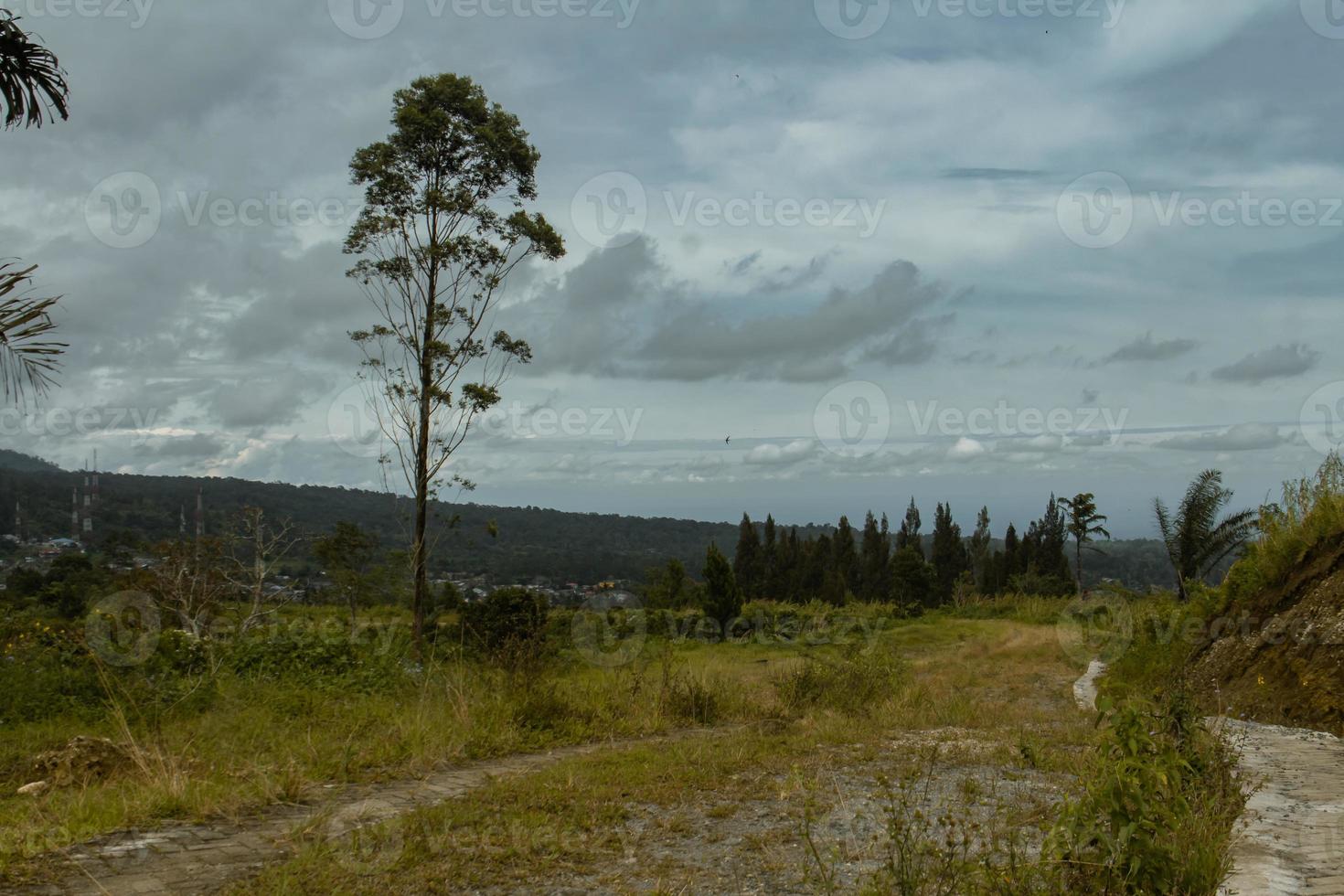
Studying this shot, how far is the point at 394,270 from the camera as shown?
40.1 ft

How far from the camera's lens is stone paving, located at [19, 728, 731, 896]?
13.0ft

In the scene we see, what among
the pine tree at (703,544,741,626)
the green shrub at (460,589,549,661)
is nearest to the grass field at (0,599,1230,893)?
the green shrub at (460,589,549,661)

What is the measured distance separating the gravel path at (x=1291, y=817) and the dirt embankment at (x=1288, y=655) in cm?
40

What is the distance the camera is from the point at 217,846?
456 centimetres

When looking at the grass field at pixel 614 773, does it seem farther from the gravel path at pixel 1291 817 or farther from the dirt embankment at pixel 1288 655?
the dirt embankment at pixel 1288 655

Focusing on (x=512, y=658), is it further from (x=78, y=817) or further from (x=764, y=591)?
(x=764, y=591)

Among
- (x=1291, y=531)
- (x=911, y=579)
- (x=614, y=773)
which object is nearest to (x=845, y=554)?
(x=911, y=579)

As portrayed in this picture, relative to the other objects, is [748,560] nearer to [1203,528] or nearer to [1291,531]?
[1203,528]

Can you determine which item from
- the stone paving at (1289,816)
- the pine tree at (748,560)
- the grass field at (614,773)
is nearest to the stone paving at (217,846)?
the grass field at (614,773)

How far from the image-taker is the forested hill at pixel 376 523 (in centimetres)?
2103

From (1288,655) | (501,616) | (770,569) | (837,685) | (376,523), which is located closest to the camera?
(1288,655)

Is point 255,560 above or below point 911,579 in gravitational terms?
above

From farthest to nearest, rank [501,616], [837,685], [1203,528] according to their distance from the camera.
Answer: [1203,528] < [501,616] < [837,685]

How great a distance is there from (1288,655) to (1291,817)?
3.49 meters
